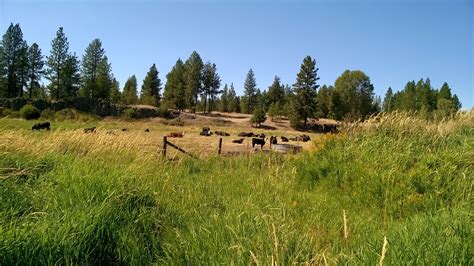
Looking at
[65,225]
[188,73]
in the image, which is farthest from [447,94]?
[65,225]

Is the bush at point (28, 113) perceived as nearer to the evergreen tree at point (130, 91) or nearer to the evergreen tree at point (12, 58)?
the evergreen tree at point (12, 58)

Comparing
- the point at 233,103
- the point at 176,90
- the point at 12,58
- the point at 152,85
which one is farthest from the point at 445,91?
the point at 12,58

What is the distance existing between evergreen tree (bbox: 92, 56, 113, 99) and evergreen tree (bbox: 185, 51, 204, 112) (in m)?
18.0

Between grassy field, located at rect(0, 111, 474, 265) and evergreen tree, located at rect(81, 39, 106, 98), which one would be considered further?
evergreen tree, located at rect(81, 39, 106, 98)

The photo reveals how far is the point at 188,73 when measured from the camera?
86875mm

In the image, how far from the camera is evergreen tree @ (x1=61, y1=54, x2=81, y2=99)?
68.4 meters

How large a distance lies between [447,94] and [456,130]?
89.4 m

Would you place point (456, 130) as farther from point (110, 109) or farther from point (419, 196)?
point (110, 109)

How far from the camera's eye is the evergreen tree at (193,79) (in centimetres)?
8588

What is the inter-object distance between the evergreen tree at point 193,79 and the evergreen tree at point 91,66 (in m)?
19.6

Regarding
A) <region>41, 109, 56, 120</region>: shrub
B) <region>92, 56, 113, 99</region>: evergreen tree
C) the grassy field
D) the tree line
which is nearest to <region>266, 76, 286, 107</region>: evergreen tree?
the tree line

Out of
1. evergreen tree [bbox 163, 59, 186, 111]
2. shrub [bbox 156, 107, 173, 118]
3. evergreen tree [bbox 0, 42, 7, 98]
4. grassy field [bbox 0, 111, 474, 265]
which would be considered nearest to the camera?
grassy field [bbox 0, 111, 474, 265]

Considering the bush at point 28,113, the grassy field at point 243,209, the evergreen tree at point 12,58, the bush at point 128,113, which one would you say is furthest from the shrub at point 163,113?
the grassy field at point 243,209

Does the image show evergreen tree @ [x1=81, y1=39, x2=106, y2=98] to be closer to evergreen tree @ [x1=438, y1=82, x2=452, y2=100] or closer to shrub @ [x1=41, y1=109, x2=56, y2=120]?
shrub @ [x1=41, y1=109, x2=56, y2=120]
